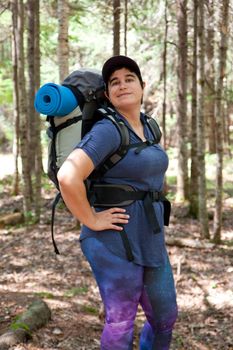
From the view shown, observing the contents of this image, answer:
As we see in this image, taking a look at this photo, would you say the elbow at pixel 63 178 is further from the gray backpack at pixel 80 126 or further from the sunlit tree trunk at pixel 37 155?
the sunlit tree trunk at pixel 37 155

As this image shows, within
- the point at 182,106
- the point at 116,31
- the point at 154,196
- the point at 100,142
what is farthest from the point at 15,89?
the point at 100,142

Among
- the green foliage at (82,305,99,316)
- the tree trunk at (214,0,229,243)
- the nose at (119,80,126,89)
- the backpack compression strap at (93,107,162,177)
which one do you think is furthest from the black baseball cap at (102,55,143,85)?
the tree trunk at (214,0,229,243)

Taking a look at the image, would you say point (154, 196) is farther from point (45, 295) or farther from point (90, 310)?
point (45, 295)

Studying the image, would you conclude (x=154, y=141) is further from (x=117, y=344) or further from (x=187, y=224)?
(x=187, y=224)

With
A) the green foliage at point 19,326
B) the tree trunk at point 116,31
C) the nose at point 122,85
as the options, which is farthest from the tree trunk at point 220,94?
the nose at point 122,85

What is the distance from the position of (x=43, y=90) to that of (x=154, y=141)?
0.83 meters

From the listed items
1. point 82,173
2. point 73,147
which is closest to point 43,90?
point 73,147

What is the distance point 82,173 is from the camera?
2.64 m

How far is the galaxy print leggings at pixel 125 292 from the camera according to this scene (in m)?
2.88

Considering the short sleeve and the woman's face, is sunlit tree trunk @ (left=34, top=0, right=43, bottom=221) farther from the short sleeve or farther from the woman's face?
the short sleeve

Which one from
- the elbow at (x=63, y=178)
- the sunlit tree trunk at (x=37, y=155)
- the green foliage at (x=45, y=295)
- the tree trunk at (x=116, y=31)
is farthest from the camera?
the sunlit tree trunk at (x=37, y=155)

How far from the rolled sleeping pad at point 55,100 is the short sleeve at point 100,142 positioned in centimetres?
25

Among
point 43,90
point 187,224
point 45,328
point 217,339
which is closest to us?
point 43,90

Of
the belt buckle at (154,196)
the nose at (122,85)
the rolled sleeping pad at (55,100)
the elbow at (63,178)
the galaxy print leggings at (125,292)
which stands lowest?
the galaxy print leggings at (125,292)
